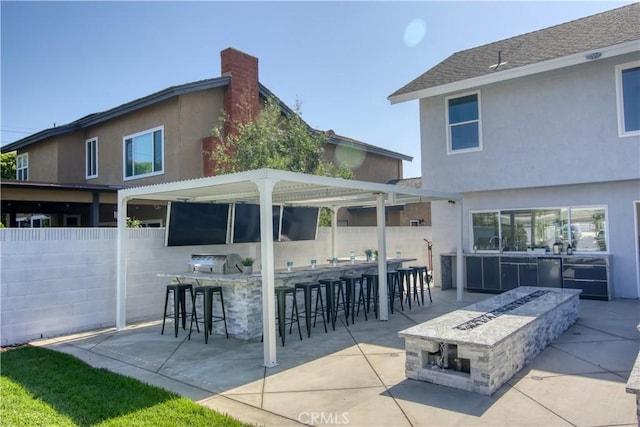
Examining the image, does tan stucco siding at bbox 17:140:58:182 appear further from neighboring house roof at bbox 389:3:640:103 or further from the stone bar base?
the stone bar base

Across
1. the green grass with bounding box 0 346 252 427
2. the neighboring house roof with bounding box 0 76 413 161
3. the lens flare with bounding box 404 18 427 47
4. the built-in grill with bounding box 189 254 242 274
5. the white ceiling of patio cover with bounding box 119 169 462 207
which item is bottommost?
the green grass with bounding box 0 346 252 427

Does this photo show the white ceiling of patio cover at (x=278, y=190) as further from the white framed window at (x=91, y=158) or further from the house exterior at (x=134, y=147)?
the white framed window at (x=91, y=158)

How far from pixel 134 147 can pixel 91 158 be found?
290cm

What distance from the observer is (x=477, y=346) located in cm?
454

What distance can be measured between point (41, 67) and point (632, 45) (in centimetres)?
1376

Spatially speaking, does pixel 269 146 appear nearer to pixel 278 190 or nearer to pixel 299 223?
pixel 299 223

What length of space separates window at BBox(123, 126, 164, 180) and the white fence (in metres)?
5.01

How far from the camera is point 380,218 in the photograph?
27.7 feet

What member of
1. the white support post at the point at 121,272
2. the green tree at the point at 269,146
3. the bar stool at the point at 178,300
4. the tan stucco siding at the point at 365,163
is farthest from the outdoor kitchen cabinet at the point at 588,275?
the tan stucco siding at the point at 365,163

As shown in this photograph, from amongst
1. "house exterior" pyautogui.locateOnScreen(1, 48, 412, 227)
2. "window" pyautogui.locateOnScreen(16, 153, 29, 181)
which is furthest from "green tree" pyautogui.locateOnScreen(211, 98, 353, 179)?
"window" pyautogui.locateOnScreen(16, 153, 29, 181)

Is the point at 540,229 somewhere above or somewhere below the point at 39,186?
below

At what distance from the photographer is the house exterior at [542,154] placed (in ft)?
31.2

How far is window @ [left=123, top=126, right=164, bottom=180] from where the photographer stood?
13305mm

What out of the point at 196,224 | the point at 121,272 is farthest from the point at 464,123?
the point at 121,272
